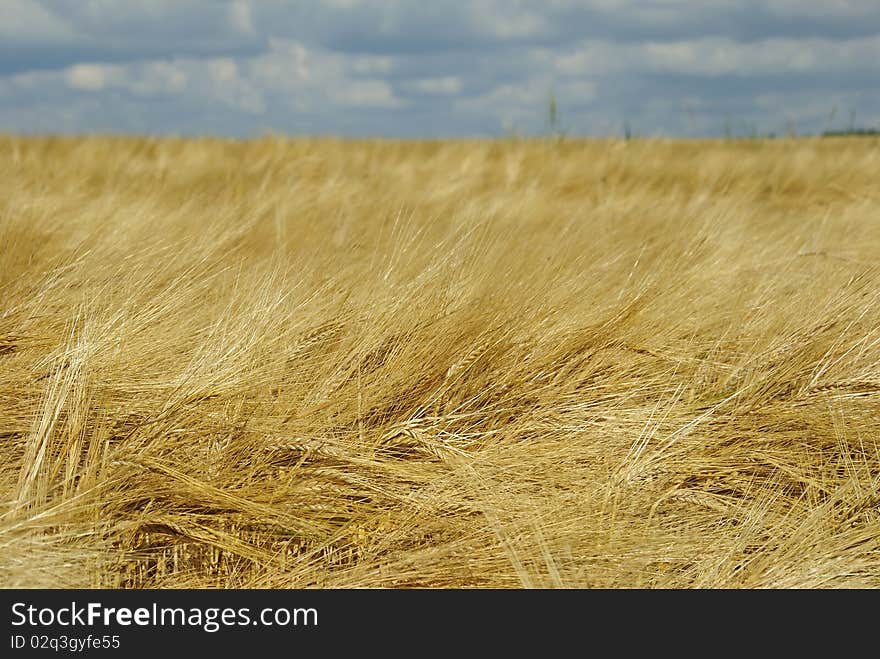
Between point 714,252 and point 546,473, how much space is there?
144 cm

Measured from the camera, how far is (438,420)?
5.90ft

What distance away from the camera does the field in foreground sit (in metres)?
1.45

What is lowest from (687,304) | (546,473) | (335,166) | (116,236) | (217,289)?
(546,473)

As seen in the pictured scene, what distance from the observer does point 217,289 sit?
7.67ft

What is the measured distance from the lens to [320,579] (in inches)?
55.6

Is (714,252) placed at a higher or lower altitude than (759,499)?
higher

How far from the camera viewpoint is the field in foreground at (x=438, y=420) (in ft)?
4.75
